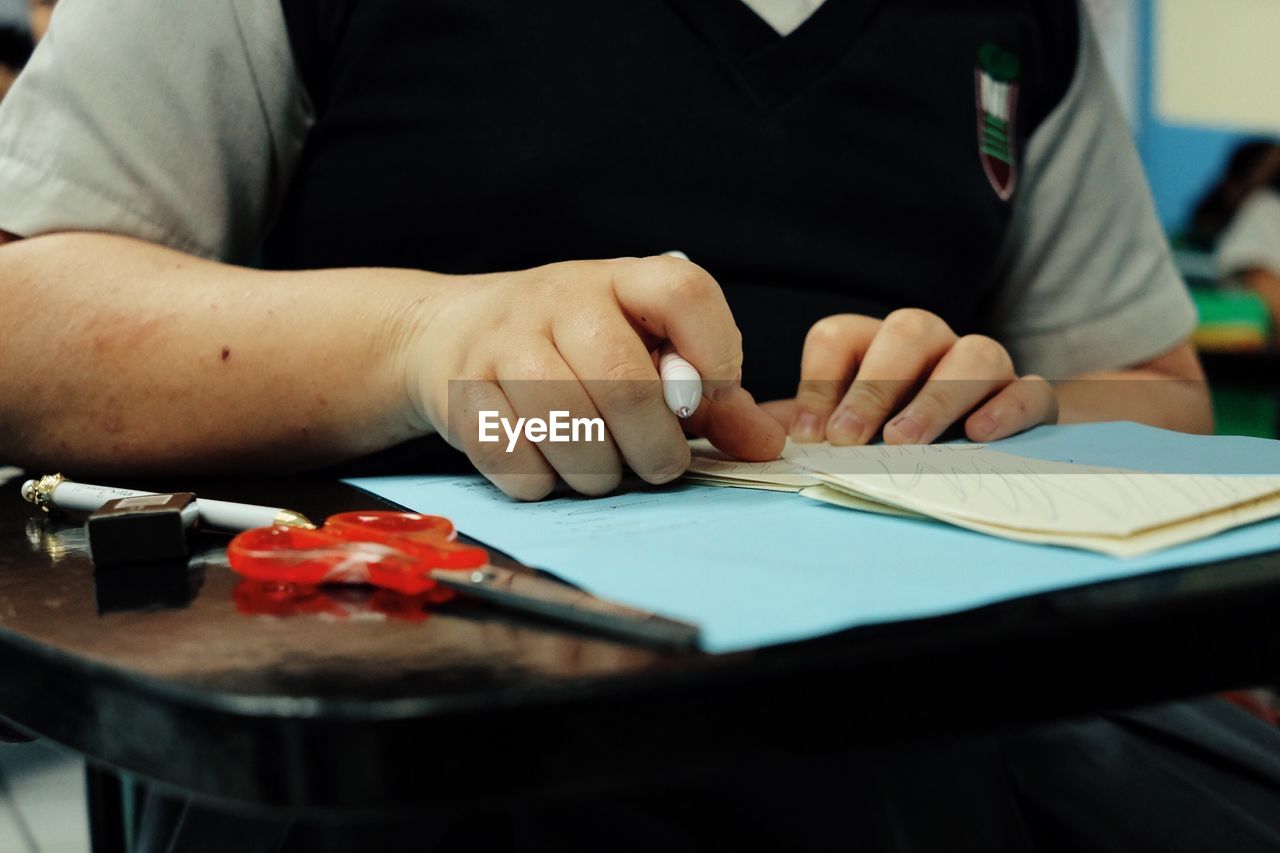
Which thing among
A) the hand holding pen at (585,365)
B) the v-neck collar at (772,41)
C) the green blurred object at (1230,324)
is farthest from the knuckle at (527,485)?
the green blurred object at (1230,324)

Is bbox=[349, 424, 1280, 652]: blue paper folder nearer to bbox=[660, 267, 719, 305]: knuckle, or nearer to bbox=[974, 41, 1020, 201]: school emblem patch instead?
bbox=[660, 267, 719, 305]: knuckle

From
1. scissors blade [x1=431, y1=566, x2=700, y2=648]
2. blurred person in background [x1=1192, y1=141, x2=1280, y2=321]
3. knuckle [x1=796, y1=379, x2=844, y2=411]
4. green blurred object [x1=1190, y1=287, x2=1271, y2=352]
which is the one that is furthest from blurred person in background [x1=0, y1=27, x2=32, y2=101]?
blurred person in background [x1=1192, y1=141, x2=1280, y2=321]

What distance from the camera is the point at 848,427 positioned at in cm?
56

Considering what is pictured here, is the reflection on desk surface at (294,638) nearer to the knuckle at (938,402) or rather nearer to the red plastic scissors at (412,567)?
the red plastic scissors at (412,567)

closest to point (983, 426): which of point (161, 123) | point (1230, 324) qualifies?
point (161, 123)

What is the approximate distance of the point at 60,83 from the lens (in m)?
0.58

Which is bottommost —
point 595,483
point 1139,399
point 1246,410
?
point 1246,410

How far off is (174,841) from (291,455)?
195 millimetres

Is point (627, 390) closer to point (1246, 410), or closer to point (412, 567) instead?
point (412, 567)

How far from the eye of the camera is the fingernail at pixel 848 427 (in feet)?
1.82

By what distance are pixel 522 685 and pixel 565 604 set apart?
1.8 inches

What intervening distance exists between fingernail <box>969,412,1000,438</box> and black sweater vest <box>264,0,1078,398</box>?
0.17m

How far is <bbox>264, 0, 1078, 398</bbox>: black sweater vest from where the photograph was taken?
2.22 ft

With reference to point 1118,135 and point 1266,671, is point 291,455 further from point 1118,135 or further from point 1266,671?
point 1118,135
